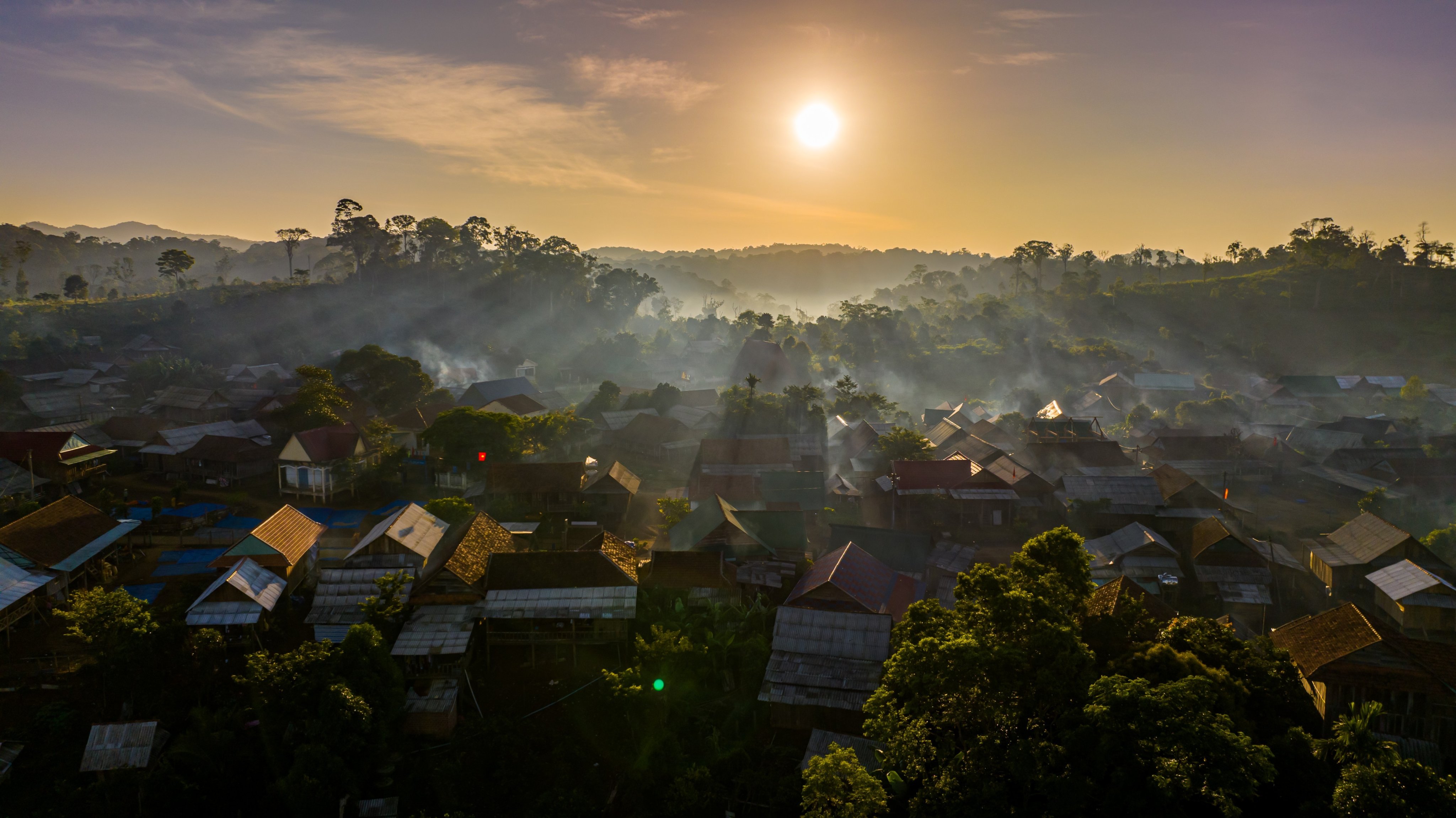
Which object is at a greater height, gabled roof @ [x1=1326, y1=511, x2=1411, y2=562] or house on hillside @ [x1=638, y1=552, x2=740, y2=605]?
gabled roof @ [x1=1326, y1=511, x2=1411, y2=562]

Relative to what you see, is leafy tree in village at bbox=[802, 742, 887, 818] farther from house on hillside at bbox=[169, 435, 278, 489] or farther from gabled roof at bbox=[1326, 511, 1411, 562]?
house on hillside at bbox=[169, 435, 278, 489]

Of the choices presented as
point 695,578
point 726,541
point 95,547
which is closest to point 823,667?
point 695,578

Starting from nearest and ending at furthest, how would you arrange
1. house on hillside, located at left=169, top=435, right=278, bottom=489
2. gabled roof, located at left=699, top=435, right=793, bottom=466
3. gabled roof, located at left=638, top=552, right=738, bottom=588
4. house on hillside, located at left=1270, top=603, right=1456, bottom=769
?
house on hillside, located at left=1270, top=603, right=1456, bottom=769, gabled roof, located at left=638, top=552, right=738, bottom=588, house on hillside, located at left=169, top=435, right=278, bottom=489, gabled roof, located at left=699, top=435, right=793, bottom=466

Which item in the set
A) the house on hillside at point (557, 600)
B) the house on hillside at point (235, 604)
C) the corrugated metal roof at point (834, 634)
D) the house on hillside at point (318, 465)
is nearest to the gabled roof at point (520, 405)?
the house on hillside at point (318, 465)

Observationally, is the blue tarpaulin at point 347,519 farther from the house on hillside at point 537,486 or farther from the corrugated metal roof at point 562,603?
the corrugated metal roof at point 562,603

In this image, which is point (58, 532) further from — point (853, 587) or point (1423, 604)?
point (1423, 604)

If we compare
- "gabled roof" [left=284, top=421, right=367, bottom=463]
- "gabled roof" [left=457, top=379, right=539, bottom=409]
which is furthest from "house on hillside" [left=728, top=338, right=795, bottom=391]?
"gabled roof" [left=284, top=421, right=367, bottom=463]

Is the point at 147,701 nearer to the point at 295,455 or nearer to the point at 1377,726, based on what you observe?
the point at 295,455

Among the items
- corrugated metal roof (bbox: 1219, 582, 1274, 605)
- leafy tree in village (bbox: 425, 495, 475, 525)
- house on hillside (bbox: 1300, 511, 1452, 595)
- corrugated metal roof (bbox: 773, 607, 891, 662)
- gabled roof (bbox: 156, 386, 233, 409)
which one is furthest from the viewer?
gabled roof (bbox: 156, 386, 233, 409)
